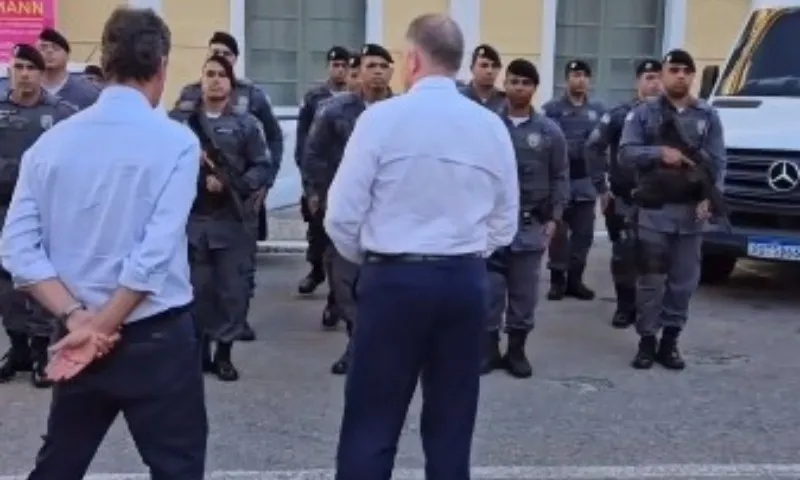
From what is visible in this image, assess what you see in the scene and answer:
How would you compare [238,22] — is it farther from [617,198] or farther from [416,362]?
[416,362]

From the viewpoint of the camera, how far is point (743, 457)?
543 centimetres

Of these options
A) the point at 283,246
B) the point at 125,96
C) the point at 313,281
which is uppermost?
the point at 125,96

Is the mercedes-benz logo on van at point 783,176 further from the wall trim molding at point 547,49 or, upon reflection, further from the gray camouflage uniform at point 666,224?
the wall trim molding at point 547,49

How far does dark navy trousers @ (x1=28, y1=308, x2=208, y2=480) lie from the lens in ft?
10.8

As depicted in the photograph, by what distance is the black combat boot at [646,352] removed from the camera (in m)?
7.06

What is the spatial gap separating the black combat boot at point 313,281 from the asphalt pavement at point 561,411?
586 mm

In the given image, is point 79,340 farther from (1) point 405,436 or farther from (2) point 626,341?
(2) point 626,341

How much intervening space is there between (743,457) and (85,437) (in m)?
3.19

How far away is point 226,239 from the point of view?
21.4ft

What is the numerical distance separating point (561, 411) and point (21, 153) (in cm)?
317

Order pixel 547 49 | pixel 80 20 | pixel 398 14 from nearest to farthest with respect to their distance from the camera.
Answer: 1. pixel 80 20
2. pixel 398 14
3. pixel 547 49

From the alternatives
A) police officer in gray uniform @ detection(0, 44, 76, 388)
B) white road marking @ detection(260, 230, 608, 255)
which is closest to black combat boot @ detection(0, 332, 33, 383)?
police officer in gray uniform @ detection(0, 44, 76, 388)

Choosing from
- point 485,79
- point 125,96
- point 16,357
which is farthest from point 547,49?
point 125,96

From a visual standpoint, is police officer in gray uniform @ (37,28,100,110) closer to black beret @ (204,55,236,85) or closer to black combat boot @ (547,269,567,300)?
black beret @ (204,55,236,85)
